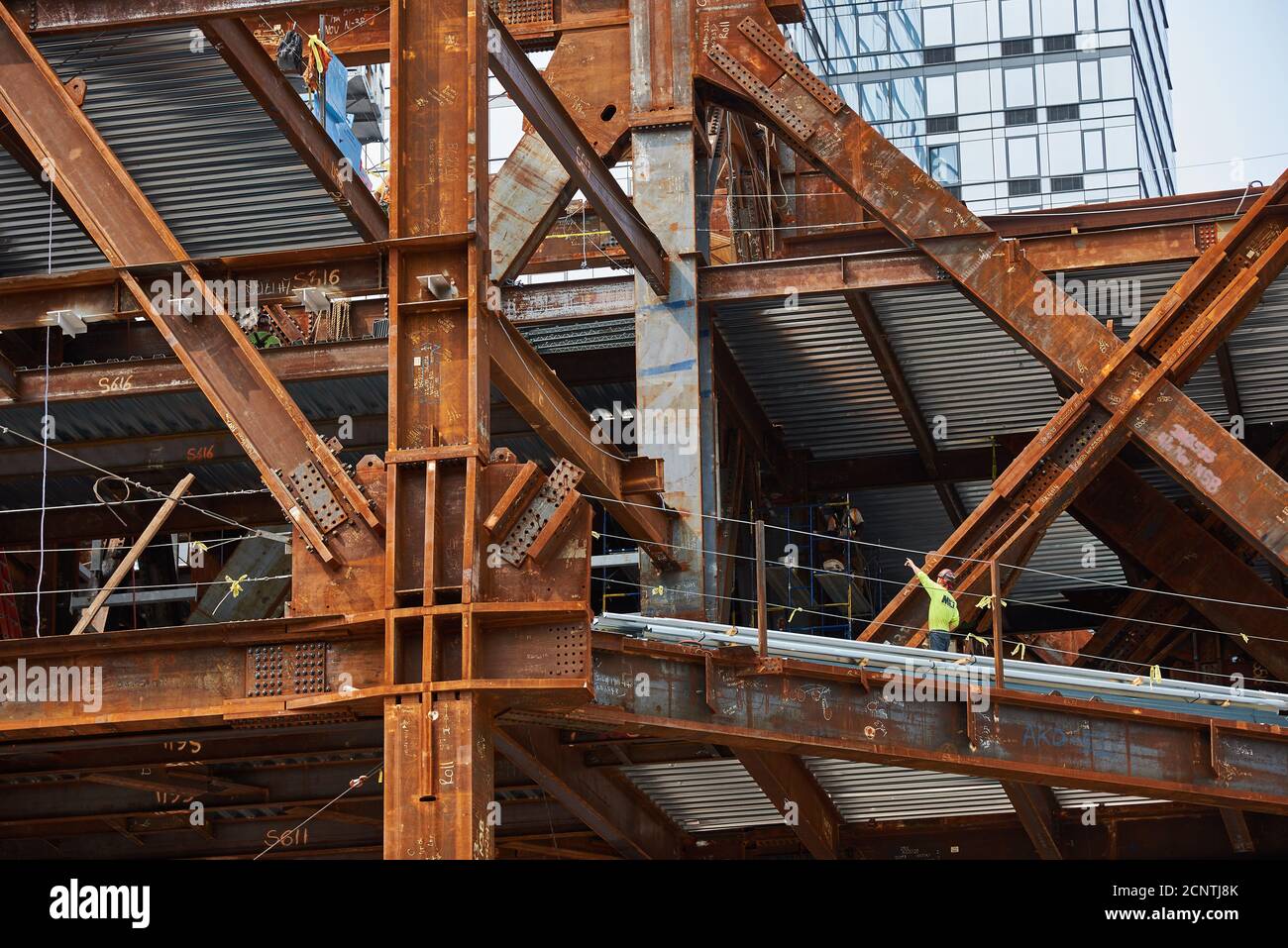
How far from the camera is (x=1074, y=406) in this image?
21562 millimetres

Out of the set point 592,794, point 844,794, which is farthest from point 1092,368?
point 592,794

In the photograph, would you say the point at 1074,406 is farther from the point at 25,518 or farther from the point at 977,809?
the point at 25,518

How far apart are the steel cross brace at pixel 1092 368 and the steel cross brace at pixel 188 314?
294 inches

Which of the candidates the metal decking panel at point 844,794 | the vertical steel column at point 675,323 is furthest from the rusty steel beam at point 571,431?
the metal decking panel at point 844,794

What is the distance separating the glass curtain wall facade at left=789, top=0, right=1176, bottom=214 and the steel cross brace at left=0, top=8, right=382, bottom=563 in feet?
170

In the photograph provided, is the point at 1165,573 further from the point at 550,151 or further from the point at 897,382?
the point at 550,151

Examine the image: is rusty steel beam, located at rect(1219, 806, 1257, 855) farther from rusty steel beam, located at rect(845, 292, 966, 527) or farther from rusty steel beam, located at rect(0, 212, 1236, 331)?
rusty steel beam, located at rect(845, 292, 966, 527)

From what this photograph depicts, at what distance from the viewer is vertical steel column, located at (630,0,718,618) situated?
2197 centimetres

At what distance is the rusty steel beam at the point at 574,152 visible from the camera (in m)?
16.8

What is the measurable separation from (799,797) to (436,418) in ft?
25.1

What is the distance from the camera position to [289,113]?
19.1 meters

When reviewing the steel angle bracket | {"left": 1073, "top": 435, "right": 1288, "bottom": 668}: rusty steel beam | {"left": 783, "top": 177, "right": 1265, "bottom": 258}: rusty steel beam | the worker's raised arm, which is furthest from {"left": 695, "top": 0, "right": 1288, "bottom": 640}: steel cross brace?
the steel angle bracket

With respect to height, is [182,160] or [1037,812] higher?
[182,160]
